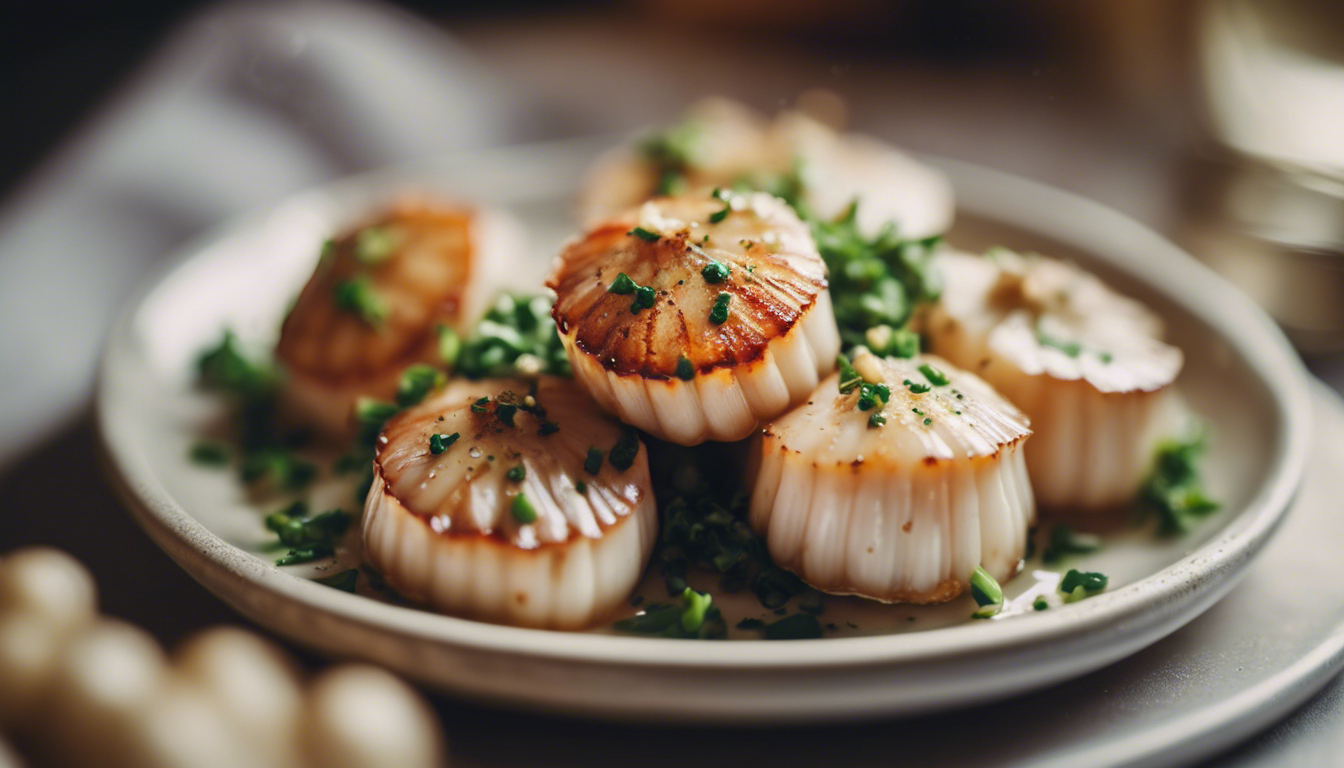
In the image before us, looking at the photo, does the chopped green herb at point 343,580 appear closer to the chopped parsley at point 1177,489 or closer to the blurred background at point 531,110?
the blurred background at point 531,110

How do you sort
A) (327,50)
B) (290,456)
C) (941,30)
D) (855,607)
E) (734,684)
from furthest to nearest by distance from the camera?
(941,30), (327,50), (290,456), (855,607), (734,684)

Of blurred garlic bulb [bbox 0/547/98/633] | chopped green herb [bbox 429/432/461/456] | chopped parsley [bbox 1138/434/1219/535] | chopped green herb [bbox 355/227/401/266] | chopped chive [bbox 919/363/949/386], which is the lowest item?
chopped parsley [bbox 1138/434/1219/535]

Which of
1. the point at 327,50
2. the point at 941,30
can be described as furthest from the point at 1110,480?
the point at 941,30

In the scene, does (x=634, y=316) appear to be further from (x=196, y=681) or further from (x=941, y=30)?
(x=941, y=30)

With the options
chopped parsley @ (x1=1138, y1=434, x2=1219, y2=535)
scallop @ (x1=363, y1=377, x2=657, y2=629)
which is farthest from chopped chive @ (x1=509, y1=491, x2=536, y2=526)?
chopped parsley @ (x1=1138, y1=434, x2=1219, y2=535)

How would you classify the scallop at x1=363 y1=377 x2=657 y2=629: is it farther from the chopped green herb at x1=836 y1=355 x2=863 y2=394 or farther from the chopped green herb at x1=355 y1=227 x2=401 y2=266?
the chopped green herb at x1=355 y1=227 x2=401 y2=266

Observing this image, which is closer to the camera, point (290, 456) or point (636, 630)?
point (636, 630)

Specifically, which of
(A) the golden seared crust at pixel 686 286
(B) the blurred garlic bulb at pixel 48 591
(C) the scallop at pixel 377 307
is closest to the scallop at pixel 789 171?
(C) the scallop at pixel 377 307
